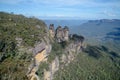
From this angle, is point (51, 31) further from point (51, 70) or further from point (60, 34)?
point (51, 70)

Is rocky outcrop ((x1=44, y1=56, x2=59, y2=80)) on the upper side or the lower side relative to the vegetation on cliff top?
lower

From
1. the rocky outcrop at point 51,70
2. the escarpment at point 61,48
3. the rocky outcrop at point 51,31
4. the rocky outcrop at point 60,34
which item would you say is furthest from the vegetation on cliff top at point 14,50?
the rocky outcrop at point 60,34

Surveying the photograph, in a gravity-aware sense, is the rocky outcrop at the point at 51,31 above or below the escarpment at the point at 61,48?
above

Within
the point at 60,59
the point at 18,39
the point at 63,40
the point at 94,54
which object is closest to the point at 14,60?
the point at 18,39

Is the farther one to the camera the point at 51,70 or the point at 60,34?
the point at 60,34

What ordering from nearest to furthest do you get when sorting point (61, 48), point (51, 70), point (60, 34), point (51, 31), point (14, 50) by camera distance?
point (14, 50)
point (51, 70)
point (61, 48)
point (51, 31)
point (60, 34)

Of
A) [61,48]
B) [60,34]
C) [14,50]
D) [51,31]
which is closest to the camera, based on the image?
[14,50]

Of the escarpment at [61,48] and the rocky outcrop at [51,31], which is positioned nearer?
the escarpment at [61,48]

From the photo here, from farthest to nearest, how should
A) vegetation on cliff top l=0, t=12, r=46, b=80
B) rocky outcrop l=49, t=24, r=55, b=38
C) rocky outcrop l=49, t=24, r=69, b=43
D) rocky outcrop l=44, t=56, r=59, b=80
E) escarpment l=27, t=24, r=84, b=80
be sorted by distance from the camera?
1. rocky outcrop l=49, t=24, r=69, b=43
2. rocky outcrop l=49, t=24, r=55, b=38
3. escarpment l=27, t=24, r=84, b=80
4. rocky outcrop l=44, t=56, r=59, b=80
5. vegetation on cliff top l=0, t=12, r=46, b=80

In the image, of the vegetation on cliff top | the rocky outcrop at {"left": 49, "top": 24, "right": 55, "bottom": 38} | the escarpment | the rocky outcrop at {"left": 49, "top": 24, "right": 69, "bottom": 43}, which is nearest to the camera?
the vegetation on cliff top

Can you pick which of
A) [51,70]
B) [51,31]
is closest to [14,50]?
[51,70]

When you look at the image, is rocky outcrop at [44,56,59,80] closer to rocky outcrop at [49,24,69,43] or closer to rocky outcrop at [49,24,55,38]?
rocky outcrop at [49,24,55,38]

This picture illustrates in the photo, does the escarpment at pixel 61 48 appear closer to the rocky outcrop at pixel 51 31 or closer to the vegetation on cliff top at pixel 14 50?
the rocky outcrop at pixel 51 31

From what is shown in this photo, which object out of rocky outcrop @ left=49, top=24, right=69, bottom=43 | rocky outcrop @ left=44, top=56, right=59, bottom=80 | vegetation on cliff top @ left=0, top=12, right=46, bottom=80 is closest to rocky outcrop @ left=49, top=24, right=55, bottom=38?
rocky outcrop @ left=49, top=24, right=69, bottom=43
